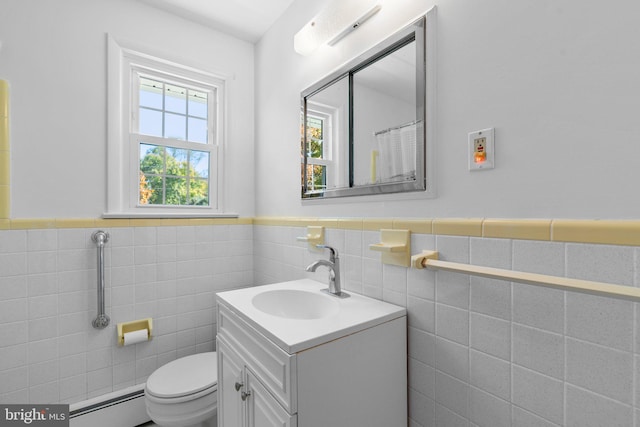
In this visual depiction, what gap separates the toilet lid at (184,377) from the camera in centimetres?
142

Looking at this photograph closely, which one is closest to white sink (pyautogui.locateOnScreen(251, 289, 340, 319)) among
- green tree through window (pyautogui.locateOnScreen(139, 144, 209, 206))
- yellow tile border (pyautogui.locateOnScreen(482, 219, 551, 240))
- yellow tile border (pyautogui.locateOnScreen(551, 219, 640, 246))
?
yellow tile border (pyautogui.locateOnScreen(482, 219, 551, 240))

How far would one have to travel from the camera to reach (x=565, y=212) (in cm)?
73

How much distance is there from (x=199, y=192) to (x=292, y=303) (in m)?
1.17

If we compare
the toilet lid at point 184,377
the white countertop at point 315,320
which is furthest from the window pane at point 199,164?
the toilet lid at point 184,377

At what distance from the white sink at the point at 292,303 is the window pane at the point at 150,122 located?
1.36m

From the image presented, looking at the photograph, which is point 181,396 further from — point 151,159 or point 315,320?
point 151,159

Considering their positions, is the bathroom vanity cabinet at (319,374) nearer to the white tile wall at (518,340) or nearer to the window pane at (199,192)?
the white tile wall at (518,340)

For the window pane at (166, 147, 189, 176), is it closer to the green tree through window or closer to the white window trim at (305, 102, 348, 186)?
the green tree through window

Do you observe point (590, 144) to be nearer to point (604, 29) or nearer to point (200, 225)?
point (604, 29)

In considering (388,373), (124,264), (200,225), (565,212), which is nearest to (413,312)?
(388,373)

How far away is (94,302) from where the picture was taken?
1653 mm

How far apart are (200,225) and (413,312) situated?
1.53 metres

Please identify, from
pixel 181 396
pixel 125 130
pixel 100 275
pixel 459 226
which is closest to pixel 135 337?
pixel 100 275

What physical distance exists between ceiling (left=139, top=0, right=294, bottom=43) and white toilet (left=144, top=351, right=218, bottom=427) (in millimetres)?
2193
